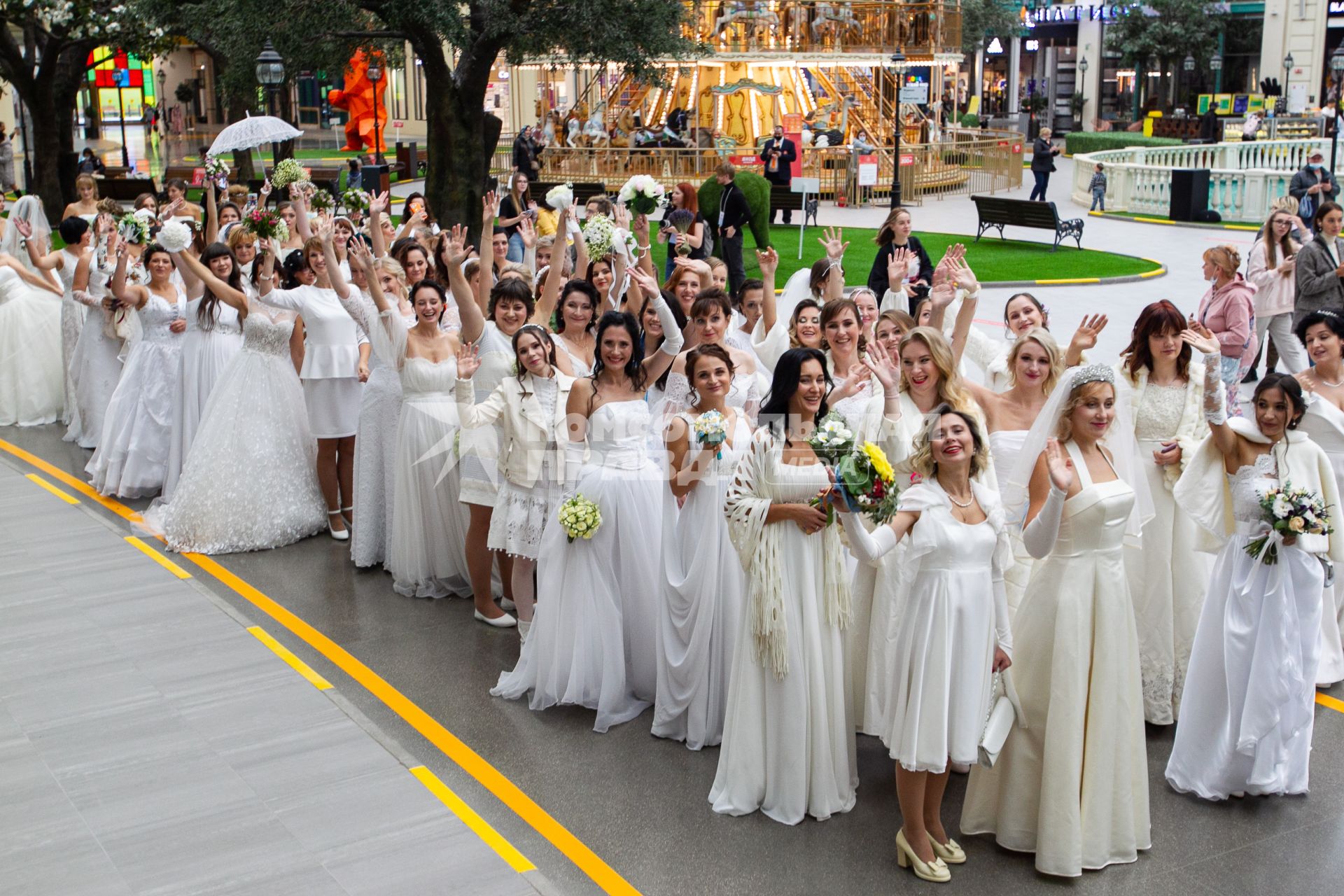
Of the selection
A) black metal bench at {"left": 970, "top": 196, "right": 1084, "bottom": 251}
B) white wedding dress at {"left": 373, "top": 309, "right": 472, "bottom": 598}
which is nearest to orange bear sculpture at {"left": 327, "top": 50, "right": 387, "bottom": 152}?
black metal bench at {"left": 970, "top": 196, "right": 1084, "bottom": 251}

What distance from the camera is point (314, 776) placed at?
6699 millimetres

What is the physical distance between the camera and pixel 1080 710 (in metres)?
5.85

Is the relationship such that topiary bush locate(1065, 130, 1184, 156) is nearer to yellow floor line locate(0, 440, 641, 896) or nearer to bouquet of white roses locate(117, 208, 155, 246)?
bouquet of white roses locate(117, 208, 155, 246)

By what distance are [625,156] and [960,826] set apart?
33.7 meters

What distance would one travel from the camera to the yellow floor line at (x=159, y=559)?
9.86 m

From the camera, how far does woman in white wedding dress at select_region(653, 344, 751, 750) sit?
267 inches

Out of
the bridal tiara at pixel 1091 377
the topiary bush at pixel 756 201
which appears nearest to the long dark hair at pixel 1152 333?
the bridal tiara at pixel 1091 377

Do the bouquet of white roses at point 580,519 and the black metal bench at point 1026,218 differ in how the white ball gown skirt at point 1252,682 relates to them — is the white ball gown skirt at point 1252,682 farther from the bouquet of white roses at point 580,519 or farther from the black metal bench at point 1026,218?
the black metal bench at point 1026,218

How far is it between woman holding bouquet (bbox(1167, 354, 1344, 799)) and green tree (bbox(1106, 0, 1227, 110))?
59444 mm

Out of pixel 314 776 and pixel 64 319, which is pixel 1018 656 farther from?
pixel 64 319

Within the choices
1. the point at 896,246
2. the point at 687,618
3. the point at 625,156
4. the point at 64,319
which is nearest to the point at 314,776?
the point at 687,618

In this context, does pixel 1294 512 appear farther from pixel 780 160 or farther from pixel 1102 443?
pixel 780 160

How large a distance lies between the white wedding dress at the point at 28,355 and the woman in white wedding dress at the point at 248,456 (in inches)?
190

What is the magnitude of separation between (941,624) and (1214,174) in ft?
94.9
